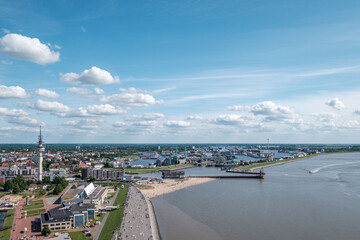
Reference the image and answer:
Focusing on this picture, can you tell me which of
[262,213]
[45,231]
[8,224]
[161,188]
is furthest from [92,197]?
[262,213]

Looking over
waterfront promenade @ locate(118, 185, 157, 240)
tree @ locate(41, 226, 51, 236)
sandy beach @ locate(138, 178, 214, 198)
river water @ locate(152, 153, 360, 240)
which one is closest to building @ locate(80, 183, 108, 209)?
waterfront promenade @ locate(118, 185, 157, 240)

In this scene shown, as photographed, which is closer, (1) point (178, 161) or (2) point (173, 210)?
(2) point (173, 210)

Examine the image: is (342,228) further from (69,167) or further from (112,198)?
(69,167)

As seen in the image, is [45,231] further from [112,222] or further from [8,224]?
[8,224]

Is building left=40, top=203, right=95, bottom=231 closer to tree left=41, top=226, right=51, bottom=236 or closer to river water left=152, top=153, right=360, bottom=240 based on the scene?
tree left=41, top=226, right=51, bottom=236

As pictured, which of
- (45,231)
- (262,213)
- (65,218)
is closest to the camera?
(45,231)

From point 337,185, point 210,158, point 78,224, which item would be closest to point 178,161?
point 210,158
